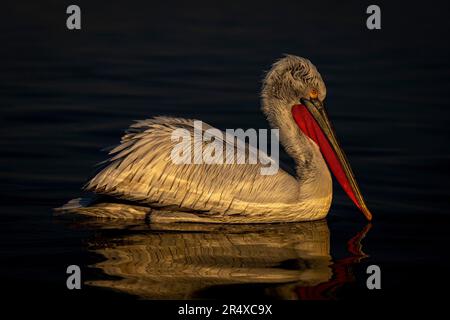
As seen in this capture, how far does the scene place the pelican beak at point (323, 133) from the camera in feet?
28.1

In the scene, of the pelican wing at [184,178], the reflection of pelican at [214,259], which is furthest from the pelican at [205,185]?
the reflection of pelican at [214,259]

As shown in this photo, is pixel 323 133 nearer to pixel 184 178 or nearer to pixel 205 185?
pixel 205 185

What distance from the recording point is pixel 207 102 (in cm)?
1223

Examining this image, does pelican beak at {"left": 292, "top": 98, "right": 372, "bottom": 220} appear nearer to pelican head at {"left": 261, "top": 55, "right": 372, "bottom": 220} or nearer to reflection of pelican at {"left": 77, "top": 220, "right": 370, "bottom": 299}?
pelican head at {"left": 261, "top": 55, "right": 372, "bottom": 220}

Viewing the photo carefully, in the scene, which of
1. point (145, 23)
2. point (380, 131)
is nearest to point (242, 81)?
point (380, 131)

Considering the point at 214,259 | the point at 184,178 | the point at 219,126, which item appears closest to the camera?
the point at 214,259

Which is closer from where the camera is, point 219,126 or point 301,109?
point 301,109

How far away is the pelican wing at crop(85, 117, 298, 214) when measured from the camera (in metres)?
8.09

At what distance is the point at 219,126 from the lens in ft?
36.1

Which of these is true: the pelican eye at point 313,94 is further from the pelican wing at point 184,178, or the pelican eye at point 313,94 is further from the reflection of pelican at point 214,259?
the reflection of pelican at point 214,259

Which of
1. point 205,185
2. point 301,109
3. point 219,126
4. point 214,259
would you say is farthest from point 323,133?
point 219,126

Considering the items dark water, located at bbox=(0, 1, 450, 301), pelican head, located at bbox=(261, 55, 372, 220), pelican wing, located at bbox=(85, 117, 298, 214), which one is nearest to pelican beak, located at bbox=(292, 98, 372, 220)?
pelican head, located at bbox=(261, 55, 372, 220)

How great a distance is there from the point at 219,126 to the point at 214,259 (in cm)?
384

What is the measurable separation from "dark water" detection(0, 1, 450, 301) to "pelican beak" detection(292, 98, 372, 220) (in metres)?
0.35
